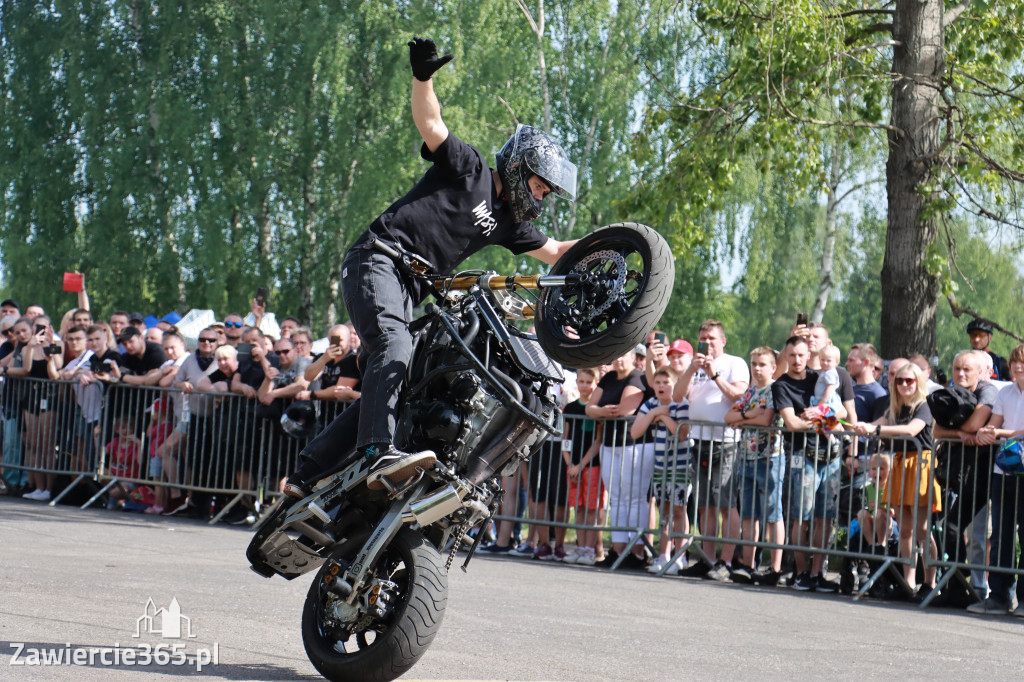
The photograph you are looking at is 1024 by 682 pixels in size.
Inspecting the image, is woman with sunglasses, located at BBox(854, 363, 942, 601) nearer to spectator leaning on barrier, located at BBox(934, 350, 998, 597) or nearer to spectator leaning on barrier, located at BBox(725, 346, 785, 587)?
spectator leaning on barrier, located at BBox(934, 350, 998, 597)

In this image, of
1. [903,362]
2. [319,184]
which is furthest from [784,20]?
[319,184]

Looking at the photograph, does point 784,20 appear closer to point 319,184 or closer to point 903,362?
point 903,362

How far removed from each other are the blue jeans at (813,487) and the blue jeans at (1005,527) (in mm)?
1192

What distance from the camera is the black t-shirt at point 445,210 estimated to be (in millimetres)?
5113

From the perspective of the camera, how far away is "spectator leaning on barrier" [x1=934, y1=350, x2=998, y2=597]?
9.40 metres

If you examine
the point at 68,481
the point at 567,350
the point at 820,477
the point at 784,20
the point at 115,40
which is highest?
the point at 115,40

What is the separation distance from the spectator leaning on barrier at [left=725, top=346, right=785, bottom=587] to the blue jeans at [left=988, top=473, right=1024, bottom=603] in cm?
162

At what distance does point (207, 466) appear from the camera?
12695 millimetres

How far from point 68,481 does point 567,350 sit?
1055cm

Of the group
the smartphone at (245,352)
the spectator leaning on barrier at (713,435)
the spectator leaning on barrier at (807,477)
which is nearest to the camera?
the spectator leaning on barrier at (807,477)

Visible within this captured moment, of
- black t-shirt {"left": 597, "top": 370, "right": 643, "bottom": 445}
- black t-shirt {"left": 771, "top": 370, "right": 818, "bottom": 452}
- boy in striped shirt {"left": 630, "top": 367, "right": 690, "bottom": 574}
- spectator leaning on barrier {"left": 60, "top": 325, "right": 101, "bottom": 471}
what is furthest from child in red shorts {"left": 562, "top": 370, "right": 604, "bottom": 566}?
spectator leaning on barrier {"left": 60, "top": 325, "right": 101, "bottom": 471}


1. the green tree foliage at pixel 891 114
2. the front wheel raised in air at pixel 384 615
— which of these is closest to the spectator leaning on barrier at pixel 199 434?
the green tree foliage at pixel 891 114

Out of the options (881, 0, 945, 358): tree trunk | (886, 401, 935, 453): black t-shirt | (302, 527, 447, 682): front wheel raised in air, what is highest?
(881, 0, 945, 358): tree trunk

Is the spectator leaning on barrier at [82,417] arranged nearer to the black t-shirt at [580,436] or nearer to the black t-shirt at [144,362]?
the black t-shirt at [144,362]
